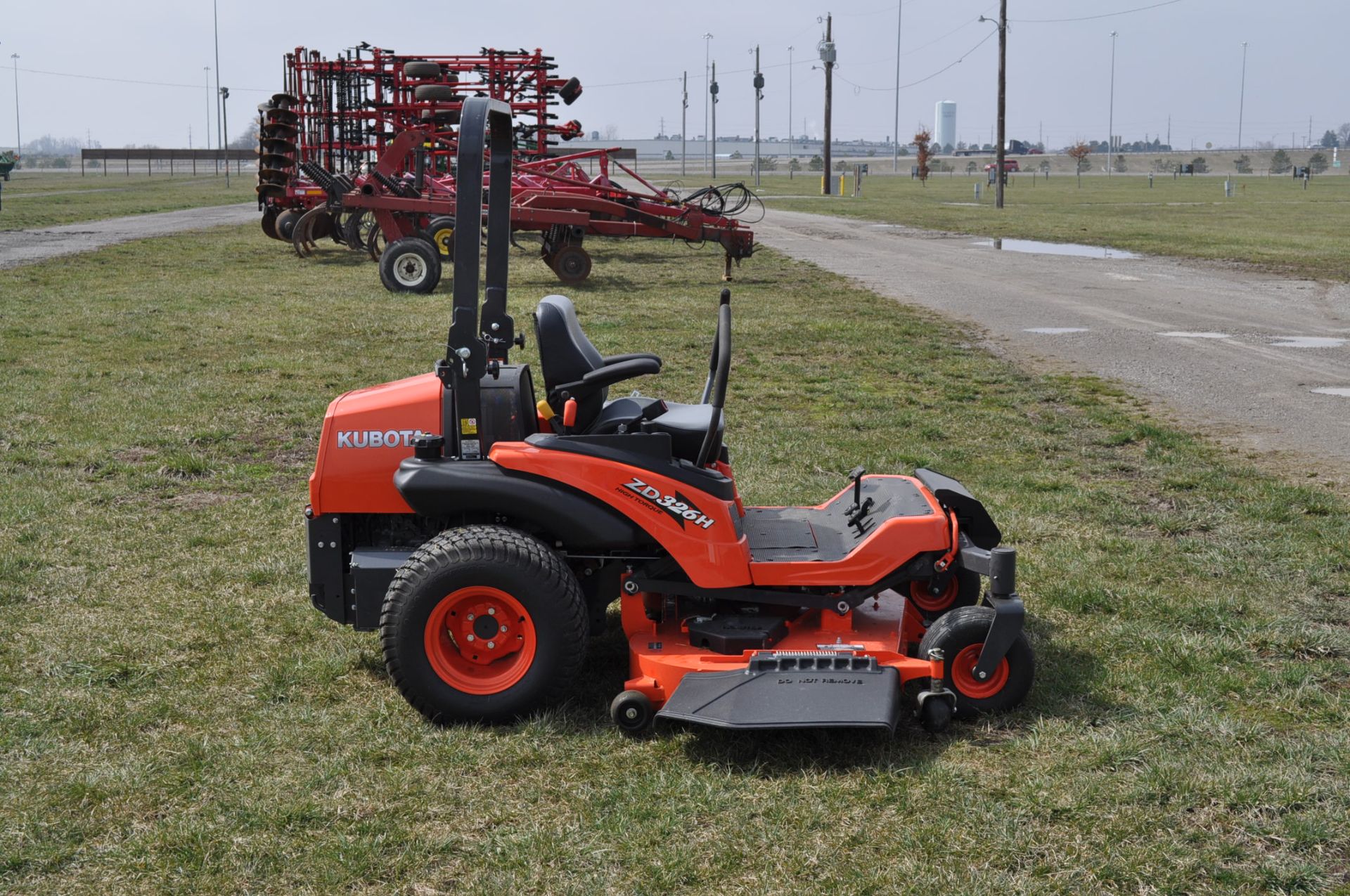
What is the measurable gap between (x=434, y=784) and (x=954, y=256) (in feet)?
70.4

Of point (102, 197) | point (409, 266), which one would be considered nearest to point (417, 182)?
point (409, 266)

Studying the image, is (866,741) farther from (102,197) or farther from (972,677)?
(102,197)

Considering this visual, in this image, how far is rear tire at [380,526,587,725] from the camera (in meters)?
4.28

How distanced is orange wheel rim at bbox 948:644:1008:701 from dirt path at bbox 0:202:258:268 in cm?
1987

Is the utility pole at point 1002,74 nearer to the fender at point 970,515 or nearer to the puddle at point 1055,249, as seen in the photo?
the puddle at point 1055,249

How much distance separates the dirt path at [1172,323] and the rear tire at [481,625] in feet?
20.0

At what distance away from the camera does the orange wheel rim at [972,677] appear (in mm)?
4445

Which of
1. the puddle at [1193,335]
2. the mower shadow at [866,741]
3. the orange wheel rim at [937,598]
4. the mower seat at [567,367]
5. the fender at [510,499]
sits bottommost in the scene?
the mower shadow at [866,741]

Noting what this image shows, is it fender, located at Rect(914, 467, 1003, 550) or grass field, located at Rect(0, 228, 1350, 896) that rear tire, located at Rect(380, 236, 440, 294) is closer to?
grass field, located at Rect(0, 228, 1350, 896)

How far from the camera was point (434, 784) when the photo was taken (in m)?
3.99

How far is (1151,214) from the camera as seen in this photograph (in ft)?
123

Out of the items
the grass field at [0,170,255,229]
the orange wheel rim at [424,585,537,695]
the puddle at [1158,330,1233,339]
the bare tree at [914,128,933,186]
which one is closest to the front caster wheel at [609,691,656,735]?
the orange wheel rim at [424,585,537,695]

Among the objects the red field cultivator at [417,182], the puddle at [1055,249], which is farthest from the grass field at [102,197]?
the puddle at [1055,249]

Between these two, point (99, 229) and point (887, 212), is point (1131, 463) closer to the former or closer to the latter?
point (99, 229)
